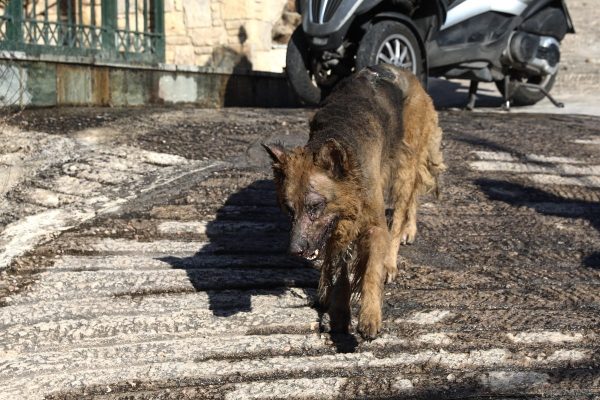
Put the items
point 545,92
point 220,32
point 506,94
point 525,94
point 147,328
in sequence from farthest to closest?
point 220,32 < point 525,94 < point 545,92 < point 506,94 < point 147,328

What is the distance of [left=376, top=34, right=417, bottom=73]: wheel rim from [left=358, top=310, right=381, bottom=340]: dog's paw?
6.13 meters

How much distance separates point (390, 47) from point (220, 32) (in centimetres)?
464

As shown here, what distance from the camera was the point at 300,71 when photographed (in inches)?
415

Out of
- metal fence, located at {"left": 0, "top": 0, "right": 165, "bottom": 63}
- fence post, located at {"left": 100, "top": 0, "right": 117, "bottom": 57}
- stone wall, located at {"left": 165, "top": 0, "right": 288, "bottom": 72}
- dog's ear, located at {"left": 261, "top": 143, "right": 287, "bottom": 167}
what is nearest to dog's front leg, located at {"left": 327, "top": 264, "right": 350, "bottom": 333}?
dog's ear, located at {"left": 261, "top": 143, "right": 287, "bottom": 167}

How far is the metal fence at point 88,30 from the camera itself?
1023cm

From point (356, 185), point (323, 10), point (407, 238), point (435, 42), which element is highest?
point (323, 10)

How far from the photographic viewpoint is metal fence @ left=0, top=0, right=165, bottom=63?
10227 mm

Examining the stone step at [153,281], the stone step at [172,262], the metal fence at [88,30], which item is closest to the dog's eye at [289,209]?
the stone step at [153,281]

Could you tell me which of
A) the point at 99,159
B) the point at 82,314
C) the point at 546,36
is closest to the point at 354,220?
the point at 82,314

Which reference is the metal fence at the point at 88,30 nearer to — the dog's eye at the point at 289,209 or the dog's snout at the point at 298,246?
the dog's eye at the point at 289,209

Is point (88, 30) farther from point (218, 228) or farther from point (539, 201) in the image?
point (539, 201)

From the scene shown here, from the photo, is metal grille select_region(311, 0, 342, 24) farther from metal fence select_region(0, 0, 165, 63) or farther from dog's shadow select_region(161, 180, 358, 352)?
dog's shadow select_region(161, 180, 358, 352)

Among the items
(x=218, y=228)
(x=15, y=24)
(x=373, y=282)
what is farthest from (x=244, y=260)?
(x=15, y=24)

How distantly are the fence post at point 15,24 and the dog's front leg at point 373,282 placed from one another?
7065mm
